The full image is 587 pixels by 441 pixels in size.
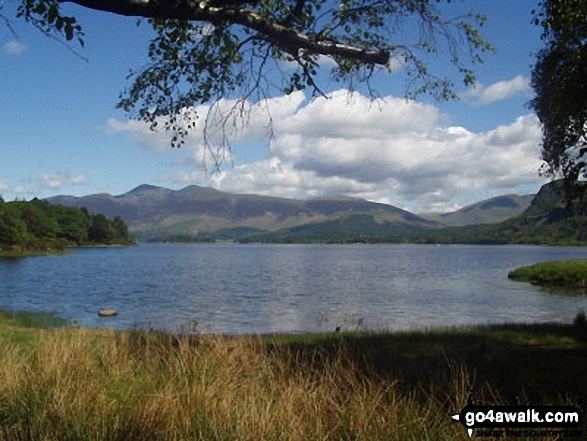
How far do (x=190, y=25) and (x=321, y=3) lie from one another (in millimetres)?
2581

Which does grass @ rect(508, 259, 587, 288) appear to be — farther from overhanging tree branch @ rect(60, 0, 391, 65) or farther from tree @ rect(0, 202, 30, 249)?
tree @ rect(0, 202, 30, 249)

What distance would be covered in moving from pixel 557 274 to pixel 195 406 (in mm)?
73124

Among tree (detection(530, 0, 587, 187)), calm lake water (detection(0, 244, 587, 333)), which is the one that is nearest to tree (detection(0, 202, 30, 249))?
calm lake water (detection(0, 244, 587, 333))

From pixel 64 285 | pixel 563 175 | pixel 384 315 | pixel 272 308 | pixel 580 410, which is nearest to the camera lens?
pixel 580 410

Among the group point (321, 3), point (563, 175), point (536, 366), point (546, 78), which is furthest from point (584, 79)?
point (321, 3)

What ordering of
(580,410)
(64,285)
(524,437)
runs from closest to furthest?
(524,437)
(580,410)
(64,285)

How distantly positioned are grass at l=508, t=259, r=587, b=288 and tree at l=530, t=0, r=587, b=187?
1909 inches

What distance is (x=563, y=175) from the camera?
20953 mm

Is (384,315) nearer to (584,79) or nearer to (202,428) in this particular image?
(584,79)

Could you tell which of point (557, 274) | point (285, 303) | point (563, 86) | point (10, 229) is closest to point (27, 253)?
point (10, 229)

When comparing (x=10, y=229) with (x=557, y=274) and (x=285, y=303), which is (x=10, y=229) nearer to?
(x=285, y=303)

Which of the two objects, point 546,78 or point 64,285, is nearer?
point 546,78

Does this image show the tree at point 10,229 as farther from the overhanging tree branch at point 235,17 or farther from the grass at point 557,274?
the overhanging tree branch at point 235,17

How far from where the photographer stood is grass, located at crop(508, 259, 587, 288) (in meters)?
65.9
